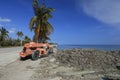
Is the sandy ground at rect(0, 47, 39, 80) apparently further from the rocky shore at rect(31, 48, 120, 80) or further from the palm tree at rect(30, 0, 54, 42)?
the palm tree at rect(30, 0, 54, 42)

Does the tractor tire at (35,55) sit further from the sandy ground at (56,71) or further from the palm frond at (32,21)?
the palm frond at (32,21)

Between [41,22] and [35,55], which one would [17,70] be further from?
[41,22]

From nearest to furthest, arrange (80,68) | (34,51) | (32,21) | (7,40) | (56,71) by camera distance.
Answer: (56,71), (80,68), (34,51), (32,21), (7,40)

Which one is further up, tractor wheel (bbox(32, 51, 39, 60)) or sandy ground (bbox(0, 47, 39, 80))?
tractor wheel (bbox(32, 51, 39, 60))

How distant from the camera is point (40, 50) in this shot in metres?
20.1

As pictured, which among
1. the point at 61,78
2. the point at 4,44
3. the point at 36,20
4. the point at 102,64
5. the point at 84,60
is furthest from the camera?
the point at 4,44

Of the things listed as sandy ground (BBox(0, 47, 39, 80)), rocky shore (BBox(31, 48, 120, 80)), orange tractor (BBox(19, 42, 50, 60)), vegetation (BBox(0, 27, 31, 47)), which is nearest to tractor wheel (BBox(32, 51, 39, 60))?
orange tractor (BBox(19, 42, 50, 60))

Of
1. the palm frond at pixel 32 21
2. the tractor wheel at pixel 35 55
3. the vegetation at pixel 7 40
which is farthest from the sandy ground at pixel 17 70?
the vegetation at pixel 7 40

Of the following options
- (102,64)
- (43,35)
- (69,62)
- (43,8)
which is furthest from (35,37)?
(102,64)

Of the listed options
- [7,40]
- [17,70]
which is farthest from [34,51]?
[7,40]

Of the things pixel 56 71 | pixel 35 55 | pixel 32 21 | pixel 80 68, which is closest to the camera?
pixel 56 71

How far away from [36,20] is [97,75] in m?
27.0

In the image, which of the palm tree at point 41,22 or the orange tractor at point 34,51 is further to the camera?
the palm tree at point 41,22

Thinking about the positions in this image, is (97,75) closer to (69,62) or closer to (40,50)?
(69,62)
